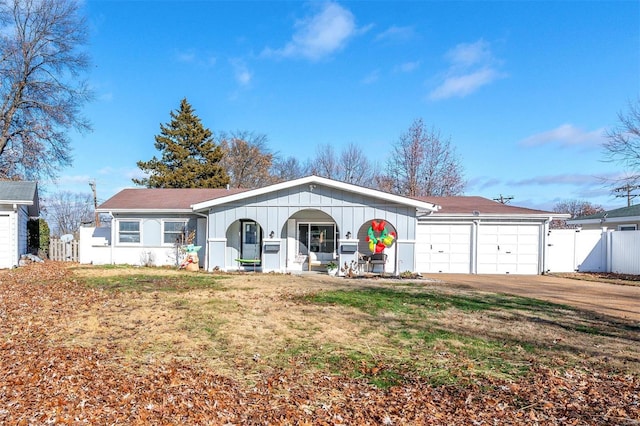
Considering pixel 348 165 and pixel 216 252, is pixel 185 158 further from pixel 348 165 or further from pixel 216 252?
pixel 216 252

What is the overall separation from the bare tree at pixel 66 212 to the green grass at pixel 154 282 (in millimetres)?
29690

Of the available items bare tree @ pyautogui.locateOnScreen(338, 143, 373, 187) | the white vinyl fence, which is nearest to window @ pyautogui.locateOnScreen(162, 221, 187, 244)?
the white vinyl fence

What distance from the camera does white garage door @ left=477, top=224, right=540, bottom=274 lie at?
16.0 metres

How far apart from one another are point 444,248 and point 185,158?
82.4ft

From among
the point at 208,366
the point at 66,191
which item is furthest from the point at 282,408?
the point at 66,191

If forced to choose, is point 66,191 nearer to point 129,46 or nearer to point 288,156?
point 288,156

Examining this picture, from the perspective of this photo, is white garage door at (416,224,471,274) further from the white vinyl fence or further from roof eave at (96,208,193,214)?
roof eave at (96,208,193,214)

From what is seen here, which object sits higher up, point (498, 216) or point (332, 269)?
point (498, 216)

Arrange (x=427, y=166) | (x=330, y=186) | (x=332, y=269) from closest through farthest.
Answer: (x=330, y=186)
(x=332, y=269)
(x=427, y=166)

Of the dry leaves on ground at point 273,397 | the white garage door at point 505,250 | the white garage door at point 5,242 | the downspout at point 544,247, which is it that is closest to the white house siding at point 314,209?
the white garage door at point 505,250

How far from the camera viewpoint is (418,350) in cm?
564

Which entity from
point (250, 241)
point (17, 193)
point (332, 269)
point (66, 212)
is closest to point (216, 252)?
point (250, 241)

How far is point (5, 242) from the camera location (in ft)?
50.8

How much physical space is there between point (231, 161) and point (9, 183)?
2126 cm
